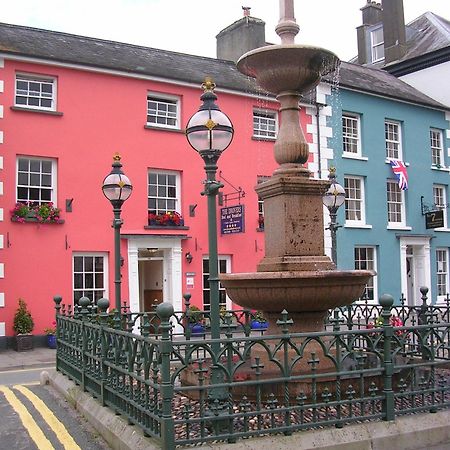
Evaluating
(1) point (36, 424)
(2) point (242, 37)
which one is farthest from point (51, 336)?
(2) point (242, 37)

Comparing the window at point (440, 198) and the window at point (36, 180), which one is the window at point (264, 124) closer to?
the window at point (36, 180)

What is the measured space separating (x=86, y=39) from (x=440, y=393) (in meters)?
18.2

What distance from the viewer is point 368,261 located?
24.5m

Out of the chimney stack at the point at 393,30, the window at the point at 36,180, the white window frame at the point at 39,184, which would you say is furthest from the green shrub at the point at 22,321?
the chimney stack at the point at 393,30

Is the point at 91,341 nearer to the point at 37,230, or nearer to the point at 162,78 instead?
the point at 37,230

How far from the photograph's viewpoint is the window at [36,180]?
17719 millimetres

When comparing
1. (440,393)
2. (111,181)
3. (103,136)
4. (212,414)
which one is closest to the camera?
(212,414)

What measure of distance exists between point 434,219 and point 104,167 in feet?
46.9

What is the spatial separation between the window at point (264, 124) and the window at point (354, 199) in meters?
3.84

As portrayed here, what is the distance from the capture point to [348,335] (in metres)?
5.81

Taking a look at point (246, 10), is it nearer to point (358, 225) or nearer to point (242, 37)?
point (242, 37)

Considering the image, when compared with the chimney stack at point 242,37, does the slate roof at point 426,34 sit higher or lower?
higher

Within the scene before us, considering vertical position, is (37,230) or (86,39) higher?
(86,39)

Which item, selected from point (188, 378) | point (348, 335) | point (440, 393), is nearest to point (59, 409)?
point (188, 378)
